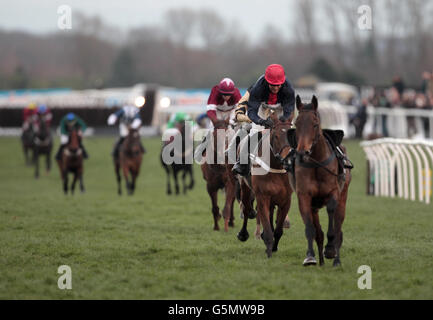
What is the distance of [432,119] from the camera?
66.6 ft

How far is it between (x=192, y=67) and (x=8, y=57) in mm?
17805

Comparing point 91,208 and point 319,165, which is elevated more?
point 319,165

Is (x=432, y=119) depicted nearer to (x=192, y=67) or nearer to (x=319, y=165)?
(x=319, y=165)

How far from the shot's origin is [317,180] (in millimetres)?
6824

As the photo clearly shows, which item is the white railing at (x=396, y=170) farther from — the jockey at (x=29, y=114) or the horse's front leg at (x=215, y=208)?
the jockey at (x=29, y=114)

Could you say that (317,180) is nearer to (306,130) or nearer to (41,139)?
(306,130)

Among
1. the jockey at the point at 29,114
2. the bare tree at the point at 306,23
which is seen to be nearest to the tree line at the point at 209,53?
the bare tree at the point at 306,23

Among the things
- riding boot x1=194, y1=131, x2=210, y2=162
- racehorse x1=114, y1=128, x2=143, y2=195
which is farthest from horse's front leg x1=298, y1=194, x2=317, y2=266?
racehorse x1=114, y1=128, x2=143, y2=195

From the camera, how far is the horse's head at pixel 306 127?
6.56m

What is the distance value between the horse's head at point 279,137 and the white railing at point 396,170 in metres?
4.60

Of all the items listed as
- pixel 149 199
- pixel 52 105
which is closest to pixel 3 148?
pixel 52 105

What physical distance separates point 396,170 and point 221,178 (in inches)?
161

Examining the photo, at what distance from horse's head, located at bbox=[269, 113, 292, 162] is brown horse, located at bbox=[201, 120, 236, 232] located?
6.50 feet
